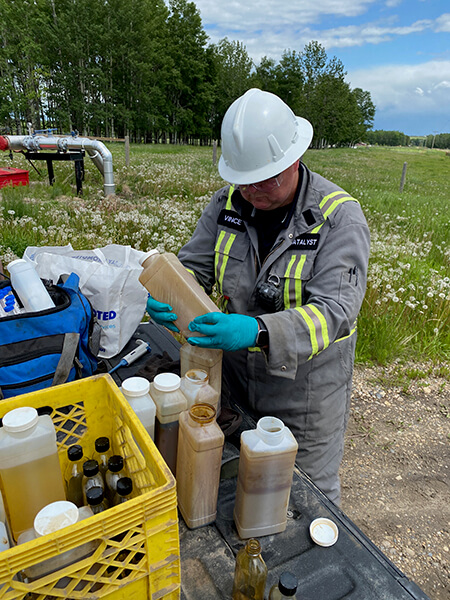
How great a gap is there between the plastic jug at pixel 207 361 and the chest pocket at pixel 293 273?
0.51 m

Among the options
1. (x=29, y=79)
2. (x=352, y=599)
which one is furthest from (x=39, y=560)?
(x=29, y=79)

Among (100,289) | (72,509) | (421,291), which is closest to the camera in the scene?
(72,509)

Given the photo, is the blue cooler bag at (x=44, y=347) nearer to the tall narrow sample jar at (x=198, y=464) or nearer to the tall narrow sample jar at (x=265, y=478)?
the tall narrow sample jar at (x=198, y=464)

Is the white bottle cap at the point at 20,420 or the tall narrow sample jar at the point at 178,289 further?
the tall narrow sample jar at the point at 178,289

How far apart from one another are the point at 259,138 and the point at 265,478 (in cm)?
139

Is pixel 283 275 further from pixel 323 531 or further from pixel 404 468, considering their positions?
pixel 404 468

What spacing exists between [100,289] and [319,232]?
4.59 feet

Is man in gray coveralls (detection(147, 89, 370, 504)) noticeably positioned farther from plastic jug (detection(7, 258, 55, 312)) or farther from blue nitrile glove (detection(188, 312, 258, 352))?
plastic jug (detection(7, 258, 55, 312))

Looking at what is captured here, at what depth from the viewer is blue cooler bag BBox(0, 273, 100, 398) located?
1.86 metres

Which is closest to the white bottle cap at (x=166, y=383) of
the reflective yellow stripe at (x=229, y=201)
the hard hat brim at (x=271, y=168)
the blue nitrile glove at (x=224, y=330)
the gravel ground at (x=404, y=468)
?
the blue nitrile glove at (x=224, y=330)

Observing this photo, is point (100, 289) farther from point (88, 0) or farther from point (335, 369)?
point (88, 0)

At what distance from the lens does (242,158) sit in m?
1.85

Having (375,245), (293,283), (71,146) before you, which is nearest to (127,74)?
(71,146)

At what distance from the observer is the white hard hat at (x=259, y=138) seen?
177 cm
